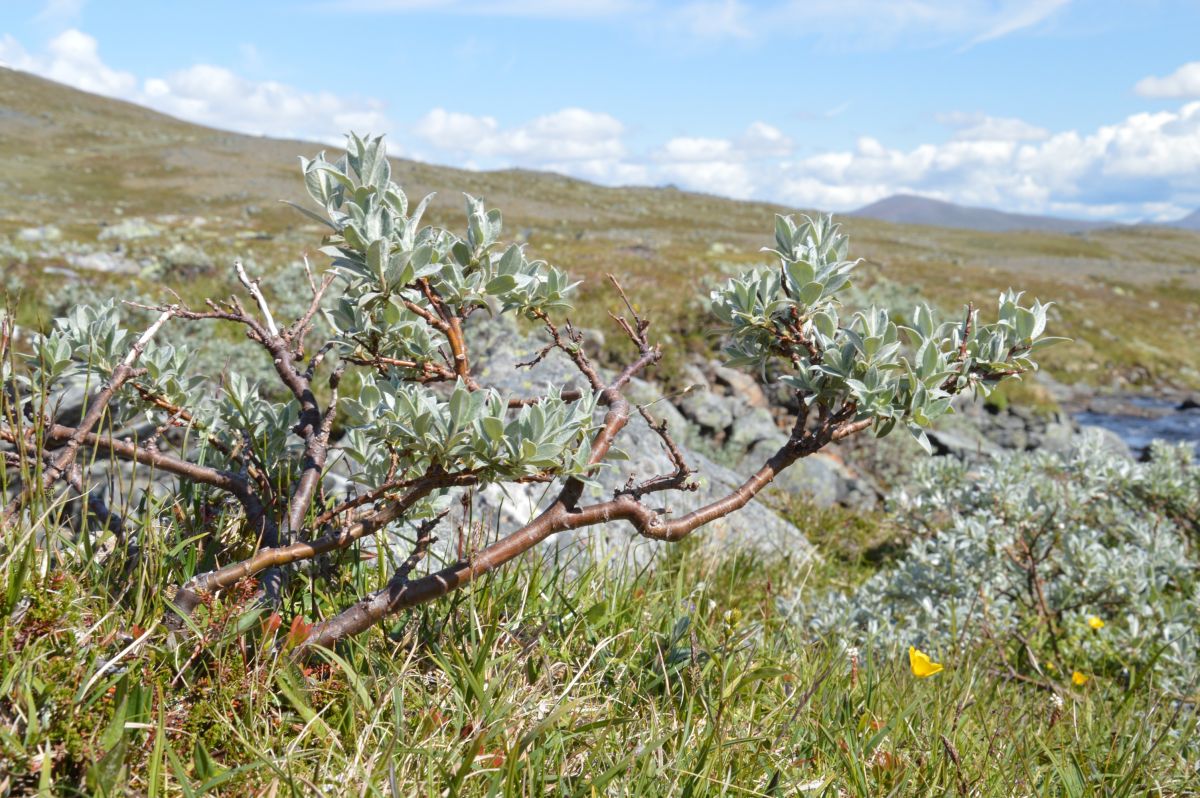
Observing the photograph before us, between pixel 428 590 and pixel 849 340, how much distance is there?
4.93 feet

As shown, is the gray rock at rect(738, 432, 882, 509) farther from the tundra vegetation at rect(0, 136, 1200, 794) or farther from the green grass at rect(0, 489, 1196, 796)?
the green grass at rect(0, 489, 1196, 796)

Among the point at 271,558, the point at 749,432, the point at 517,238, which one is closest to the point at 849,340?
the point at 271,558

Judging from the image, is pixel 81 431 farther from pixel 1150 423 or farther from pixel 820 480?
pixel 1150 423

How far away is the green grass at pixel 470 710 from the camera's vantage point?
186cm

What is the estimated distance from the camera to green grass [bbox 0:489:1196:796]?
1864 millimetres

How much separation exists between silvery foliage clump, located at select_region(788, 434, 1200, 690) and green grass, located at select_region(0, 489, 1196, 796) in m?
0.96

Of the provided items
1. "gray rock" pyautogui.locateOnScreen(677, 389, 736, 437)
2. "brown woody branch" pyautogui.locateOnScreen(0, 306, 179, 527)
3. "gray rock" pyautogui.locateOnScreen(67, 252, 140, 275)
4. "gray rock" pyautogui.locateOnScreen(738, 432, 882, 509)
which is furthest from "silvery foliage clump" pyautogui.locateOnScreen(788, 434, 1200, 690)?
"gray rock" pyautogui.locateOnScreen(67, 252, 140, 275)

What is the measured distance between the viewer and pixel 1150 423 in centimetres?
2495

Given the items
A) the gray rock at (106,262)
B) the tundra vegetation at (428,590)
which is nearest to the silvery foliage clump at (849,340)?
the tundra vegetation at (428,590)

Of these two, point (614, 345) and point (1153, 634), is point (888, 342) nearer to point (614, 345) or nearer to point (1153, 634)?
point (1153, 634)

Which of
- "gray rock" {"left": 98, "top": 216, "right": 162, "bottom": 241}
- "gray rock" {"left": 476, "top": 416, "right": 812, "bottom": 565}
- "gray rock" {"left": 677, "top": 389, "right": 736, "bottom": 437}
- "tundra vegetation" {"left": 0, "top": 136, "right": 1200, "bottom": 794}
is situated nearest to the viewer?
"tundra vegetation" {"left": 0, "top": 136, "right": 1200, "bottom": 794}

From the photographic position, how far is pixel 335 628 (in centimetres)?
233

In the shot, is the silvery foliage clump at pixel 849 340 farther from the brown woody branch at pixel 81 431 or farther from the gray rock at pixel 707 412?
the gray rock at pixel 707 412

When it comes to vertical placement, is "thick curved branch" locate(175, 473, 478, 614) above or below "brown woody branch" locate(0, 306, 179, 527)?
below
